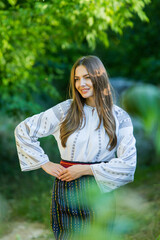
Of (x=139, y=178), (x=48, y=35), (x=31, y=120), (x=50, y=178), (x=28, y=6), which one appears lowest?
(x=139, y=178)

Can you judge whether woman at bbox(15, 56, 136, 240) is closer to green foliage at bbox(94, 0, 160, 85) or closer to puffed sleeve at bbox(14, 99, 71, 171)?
puffed sleeve at bbox(14, 99, 71, 171)

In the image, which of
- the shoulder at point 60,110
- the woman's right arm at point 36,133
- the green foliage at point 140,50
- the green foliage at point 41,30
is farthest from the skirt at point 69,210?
the green foliage at point 140,50

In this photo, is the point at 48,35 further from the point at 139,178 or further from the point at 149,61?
the point at 149,61

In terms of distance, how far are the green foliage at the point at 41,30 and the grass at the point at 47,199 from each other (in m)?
1.27

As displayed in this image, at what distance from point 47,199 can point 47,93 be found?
5.25 ft

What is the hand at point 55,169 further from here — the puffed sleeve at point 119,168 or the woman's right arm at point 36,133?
the puffed sleeve at point 119,168

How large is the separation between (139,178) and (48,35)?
8.76 ft

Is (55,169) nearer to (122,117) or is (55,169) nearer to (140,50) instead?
(122,117)

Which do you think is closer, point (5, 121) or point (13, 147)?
point (13, 147)

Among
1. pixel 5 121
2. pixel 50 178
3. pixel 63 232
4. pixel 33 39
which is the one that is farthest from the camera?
pixel 5 121

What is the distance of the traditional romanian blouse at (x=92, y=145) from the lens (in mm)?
1800

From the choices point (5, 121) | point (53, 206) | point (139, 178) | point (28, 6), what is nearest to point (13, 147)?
point (5, 121)

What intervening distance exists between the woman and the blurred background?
173 mm

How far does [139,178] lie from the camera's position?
568 centimetres
